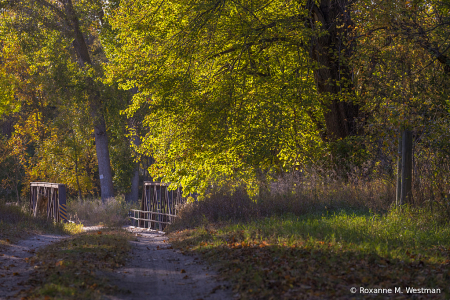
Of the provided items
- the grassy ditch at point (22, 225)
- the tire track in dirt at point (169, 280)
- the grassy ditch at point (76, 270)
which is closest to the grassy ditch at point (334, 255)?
the tire track in dirt at point (169, 280)

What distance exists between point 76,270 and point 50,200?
18.1m

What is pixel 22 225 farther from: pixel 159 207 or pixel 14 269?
pixel 14 269

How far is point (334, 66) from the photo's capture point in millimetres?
13898

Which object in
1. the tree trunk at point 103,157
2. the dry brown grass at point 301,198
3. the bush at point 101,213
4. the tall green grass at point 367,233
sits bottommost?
the bush at point 101,213

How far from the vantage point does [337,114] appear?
14406 millimetres

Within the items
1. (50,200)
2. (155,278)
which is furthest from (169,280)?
(50,200)

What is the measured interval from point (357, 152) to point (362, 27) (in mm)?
3831

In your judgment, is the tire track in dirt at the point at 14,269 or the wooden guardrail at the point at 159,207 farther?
the wooden guardrail at the point at 159,207

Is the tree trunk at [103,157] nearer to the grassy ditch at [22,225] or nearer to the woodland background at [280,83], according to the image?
the grassy ditch at [22,225]

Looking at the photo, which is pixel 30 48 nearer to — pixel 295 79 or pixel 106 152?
pixel 106 152

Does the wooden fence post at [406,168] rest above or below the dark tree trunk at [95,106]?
below

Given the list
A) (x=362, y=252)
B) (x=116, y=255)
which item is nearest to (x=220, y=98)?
(x=116, y=255)

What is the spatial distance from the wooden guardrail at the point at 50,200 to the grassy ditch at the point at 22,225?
3.18m

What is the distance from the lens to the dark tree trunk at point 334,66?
43.1 ft
